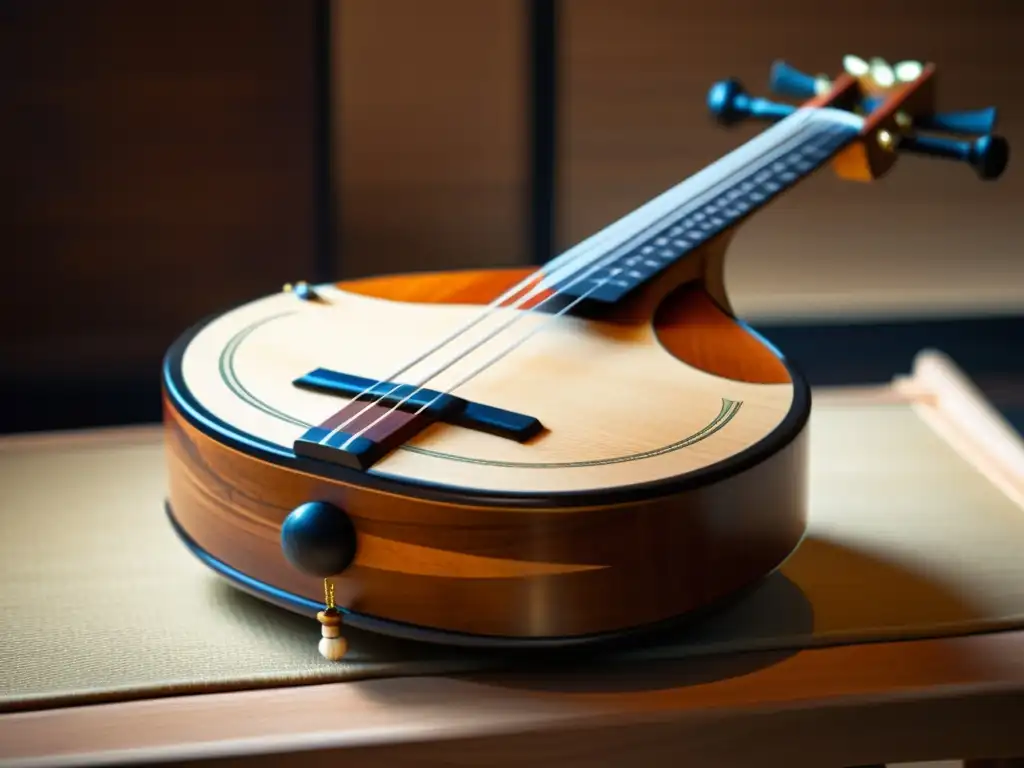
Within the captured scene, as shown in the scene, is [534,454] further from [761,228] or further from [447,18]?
[761,228]

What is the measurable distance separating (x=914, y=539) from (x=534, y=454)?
40 centimetres

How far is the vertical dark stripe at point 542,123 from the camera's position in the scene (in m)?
1.75

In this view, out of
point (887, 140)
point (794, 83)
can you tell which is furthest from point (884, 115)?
point (794, 83)

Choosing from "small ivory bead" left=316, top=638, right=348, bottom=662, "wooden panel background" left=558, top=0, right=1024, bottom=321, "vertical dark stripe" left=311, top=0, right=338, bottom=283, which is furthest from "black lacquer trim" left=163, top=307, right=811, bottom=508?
"wooden panel background" left=558, top=0, right=1024, bottom=321

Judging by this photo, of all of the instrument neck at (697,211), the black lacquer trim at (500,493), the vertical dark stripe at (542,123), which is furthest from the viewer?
the vertical dark stripe at (542,123)

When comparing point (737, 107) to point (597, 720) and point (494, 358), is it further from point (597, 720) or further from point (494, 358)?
point (597, 720)

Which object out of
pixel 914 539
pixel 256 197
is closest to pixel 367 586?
pixel 914 539

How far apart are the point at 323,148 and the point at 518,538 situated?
3.63 feet

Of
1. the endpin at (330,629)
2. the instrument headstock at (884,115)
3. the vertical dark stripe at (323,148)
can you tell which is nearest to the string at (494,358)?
the endpin at (330,629)

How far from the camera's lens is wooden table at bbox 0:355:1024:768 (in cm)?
74

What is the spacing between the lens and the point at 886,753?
0.79 metres

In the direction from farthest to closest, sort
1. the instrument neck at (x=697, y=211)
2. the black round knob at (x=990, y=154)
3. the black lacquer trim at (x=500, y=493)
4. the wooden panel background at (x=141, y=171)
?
the wooden panel background at (x=141, y=171), the black round knob at (x=990, y=154), the instrument neck at (x=697, y=211), the black lacquer trim at (x=500, y=493)

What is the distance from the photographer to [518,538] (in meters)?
0.73

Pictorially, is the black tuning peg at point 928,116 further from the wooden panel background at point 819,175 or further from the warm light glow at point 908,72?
the wooden panel background at point 819,175
